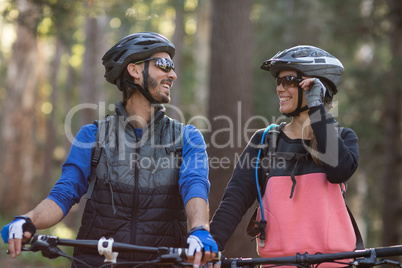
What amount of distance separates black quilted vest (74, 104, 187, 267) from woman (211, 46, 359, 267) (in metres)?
0.40

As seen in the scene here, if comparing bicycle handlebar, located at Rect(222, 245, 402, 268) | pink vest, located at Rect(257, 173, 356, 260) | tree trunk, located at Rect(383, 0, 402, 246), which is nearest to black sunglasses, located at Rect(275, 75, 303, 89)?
pink vest, located at Rect(257, 173, 356, 260)

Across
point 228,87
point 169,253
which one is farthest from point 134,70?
point 228,87

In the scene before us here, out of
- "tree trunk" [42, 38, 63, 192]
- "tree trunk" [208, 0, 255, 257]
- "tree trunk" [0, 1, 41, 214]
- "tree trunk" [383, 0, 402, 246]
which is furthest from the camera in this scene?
"tree trunk" [42, 38, 63, 192]

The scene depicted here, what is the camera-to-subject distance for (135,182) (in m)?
3.75

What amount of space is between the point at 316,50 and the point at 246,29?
4.15 meters

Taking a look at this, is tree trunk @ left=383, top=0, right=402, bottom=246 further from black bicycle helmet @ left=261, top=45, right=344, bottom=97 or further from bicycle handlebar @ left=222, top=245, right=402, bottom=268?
bicycle handlebar @ left=222, top=245, right=402, bottom=268

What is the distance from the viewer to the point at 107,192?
376 centimetres

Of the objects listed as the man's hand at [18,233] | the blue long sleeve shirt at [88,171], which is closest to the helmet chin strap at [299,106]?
the blue long sleeve shirt at [88,171]

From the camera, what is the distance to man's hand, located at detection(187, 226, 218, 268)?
9.84 feet

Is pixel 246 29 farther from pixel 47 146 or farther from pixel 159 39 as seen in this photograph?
pixel 47 146

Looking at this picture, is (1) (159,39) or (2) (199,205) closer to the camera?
(2) (199,205)

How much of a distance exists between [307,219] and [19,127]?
1732cm

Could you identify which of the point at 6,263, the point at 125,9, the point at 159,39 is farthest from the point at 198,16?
the point at 159,39

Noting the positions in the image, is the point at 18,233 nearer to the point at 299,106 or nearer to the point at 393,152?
the point at 299,106
